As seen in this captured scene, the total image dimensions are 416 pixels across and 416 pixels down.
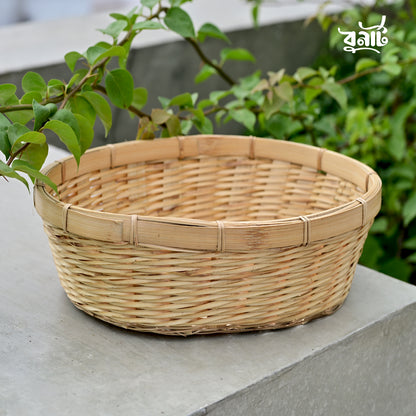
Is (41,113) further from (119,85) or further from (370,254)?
(370,254)

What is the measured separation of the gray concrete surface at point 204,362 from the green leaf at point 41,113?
0.70 ft

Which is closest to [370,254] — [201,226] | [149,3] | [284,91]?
[284,91]

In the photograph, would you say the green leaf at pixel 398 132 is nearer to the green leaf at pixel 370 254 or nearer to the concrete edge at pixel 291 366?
the green leaf at pixel 370 254

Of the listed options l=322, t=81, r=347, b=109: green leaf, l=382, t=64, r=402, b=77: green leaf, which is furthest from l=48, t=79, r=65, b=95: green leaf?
l=382, t=64, r=402, b=77: green leaf

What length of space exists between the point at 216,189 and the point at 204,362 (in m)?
0.37

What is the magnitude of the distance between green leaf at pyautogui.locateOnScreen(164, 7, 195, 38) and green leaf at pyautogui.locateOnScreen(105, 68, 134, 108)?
144 mm

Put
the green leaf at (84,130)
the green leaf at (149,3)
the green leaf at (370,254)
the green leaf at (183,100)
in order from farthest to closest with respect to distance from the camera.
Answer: the green leaf at (370,254) < the green leaf at (183,100) < the green leaf at (149,3) < the green leaf at (84,130)

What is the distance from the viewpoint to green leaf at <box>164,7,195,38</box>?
0.87 meters

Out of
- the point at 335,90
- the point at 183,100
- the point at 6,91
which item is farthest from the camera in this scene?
the point at 335,90

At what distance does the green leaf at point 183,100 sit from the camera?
3.10 feet

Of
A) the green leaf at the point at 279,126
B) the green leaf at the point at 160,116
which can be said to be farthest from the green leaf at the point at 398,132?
the green leaf at the point at 160,116

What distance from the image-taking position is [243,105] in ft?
3.77

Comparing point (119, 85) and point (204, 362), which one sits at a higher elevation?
point (119, 85)

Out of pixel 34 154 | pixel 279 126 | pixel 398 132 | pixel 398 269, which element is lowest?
pixel 398 269
